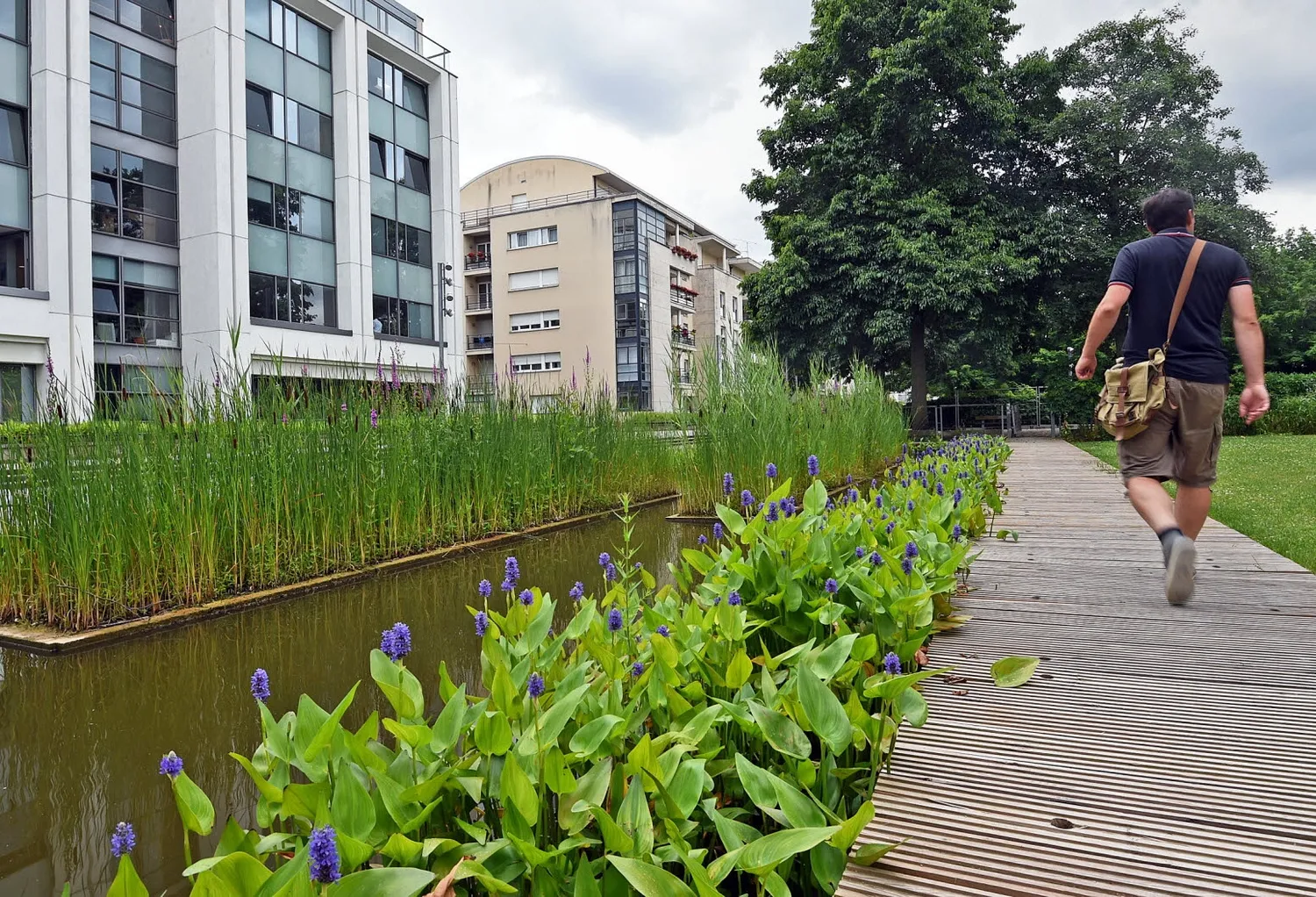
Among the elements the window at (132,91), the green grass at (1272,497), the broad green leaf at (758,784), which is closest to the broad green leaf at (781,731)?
the broad green leaf at (758,784)

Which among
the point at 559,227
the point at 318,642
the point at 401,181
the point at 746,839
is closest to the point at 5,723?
the point at 318,642

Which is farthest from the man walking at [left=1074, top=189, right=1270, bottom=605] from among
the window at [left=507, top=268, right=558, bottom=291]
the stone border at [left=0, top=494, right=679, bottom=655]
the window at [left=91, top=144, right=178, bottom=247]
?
the window at [left=507, top=268, right=558, bottom=291]

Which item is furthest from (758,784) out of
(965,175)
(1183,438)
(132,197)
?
(132,197)

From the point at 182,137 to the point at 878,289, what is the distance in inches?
621

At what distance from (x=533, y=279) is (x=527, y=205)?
5.05 meters

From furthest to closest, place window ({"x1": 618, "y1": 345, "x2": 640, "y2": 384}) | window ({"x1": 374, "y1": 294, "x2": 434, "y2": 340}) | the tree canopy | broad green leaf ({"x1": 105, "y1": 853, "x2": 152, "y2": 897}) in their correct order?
window ({"x1": 618, "y1": 345, "x2": 640, "y2": 384})
window ({"x1": 374, "y1": 294, "x2": 434, "y2": 340})
the tree canopy
broad green leaf ({"x1": 105, "y1": 853, "x2": 152, "y2": 897})

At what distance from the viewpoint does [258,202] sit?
18.5 meters

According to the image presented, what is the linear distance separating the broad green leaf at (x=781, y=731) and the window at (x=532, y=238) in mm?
39933

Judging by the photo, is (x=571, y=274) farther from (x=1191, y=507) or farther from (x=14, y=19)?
(x=1191, y=507)

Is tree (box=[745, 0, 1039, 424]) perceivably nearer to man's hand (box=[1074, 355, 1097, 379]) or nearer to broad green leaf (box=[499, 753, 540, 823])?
man's hand (box=[1074, 355, 1097, 379])

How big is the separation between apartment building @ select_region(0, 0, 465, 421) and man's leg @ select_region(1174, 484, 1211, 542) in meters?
10.6

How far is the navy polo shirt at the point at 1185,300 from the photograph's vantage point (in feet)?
9.75

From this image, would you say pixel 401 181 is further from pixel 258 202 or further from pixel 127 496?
pixel 127 496

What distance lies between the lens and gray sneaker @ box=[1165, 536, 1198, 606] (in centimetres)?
269
